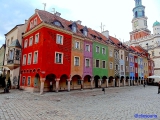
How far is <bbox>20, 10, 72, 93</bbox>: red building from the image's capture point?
19.8m

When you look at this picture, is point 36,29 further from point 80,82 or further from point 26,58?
point 80,82

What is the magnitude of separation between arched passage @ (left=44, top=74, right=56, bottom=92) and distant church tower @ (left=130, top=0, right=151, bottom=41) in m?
62.4

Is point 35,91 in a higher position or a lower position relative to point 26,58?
lower

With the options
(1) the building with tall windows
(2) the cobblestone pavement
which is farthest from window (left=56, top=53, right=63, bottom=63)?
(1) the building with tall windows

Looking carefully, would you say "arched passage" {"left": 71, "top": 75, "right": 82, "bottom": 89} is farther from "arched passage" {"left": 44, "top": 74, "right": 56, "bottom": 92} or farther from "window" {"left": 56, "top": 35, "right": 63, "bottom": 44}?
"window" {"left": 56, "top": 35, "right": 63, "bottom": 44}

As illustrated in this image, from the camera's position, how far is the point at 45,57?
19.6 m

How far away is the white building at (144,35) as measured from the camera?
6029 centimetres

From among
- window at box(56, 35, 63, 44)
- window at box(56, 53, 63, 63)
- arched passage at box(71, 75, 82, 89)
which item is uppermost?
window at box(56, 35, 63, 44)

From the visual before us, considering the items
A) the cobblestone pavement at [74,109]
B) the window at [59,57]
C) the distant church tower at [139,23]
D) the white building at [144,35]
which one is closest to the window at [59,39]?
the window at [59,57]

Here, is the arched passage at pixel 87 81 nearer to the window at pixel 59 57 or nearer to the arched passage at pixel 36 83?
the window at pixel 59 57

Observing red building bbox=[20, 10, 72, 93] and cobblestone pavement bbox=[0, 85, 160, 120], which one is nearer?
cobblestone pavement bbox=[0, 85, 160, 120]

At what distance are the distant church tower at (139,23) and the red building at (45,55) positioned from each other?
59.2 m

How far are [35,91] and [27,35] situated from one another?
10417mm

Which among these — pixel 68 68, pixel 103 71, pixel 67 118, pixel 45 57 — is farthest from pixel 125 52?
pixel 67 118
